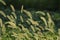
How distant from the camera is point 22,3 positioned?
5.81m

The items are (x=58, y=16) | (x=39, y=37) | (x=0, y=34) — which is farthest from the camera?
(x=58, y=16)

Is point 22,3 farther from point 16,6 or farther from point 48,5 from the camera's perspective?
point 48,5

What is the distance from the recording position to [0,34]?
3832mm

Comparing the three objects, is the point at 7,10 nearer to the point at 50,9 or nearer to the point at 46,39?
the point at 50,9

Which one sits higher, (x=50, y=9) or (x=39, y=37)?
(x=50, y=9)

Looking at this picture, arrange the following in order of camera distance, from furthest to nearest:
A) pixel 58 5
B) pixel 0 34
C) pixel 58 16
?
pixel 58 5, pixel 58 16, pixel 0 34

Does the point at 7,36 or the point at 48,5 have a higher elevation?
the point at 48,5

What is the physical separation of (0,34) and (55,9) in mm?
2234

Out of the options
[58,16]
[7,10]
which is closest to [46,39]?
[58,16]

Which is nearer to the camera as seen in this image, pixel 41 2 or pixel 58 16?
pixel 58 16

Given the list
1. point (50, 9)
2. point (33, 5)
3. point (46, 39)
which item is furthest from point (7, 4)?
point (46, 39)

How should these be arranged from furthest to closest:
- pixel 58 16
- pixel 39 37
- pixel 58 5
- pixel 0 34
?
pixel 58 5 → pixel 58 16 → pixel 0 34 → pixel 39 37

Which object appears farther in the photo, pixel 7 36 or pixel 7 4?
pixel 7 4

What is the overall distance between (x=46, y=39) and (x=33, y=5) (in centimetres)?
229
